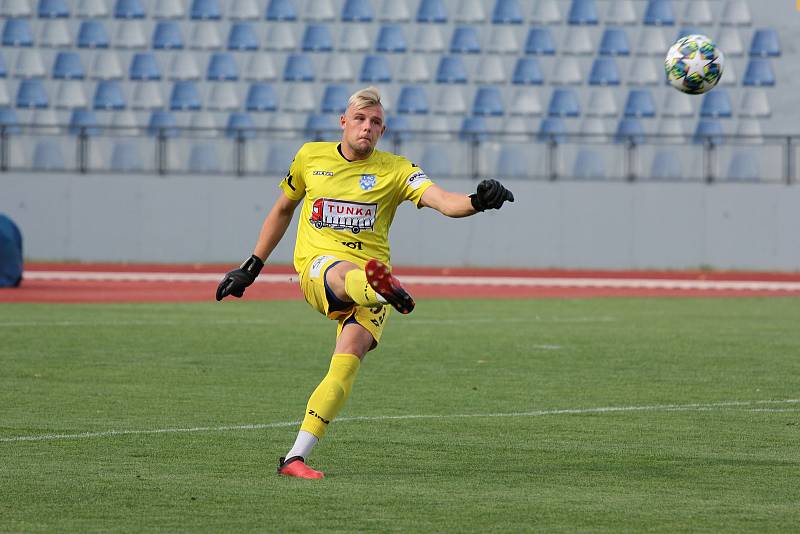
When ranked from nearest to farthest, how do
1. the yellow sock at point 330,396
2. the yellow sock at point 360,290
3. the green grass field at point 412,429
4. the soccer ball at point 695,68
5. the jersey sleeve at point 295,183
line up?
the green grass field at point 412,429 < the yellow sock at point 360,290 < the yellow sock at point 330,396 < the jersey sleeve at point 295,183 < the soccer ball at point 695,68

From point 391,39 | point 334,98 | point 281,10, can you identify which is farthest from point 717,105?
point 281,10

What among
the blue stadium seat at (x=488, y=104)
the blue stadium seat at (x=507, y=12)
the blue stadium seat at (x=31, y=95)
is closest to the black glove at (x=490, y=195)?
the blue stadium seat at (x=488, y=104)

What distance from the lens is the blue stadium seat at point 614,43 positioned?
32188 millimetres

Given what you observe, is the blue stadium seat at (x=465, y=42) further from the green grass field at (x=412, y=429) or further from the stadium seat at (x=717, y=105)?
the green grass field at (x=412, y=429)

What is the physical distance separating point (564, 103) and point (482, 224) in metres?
3.93

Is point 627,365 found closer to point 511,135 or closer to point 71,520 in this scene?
point 71,520

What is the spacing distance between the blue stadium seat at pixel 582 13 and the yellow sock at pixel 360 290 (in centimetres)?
2643

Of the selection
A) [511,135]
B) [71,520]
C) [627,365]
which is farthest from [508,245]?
[71,520]

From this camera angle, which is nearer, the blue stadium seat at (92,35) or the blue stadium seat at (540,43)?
the blue stadium seat at (540,43)

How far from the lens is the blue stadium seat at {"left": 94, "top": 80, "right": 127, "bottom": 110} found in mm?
31828

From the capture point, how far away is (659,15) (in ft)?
106

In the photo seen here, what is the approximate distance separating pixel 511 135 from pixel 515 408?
20.4 metres

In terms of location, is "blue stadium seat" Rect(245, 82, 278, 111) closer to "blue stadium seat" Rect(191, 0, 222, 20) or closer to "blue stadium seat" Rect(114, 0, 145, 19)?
"blue stadium seat" Rect(191, 0, 222, 20)

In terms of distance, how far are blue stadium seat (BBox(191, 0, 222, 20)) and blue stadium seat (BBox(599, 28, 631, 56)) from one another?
8736 millimetres
